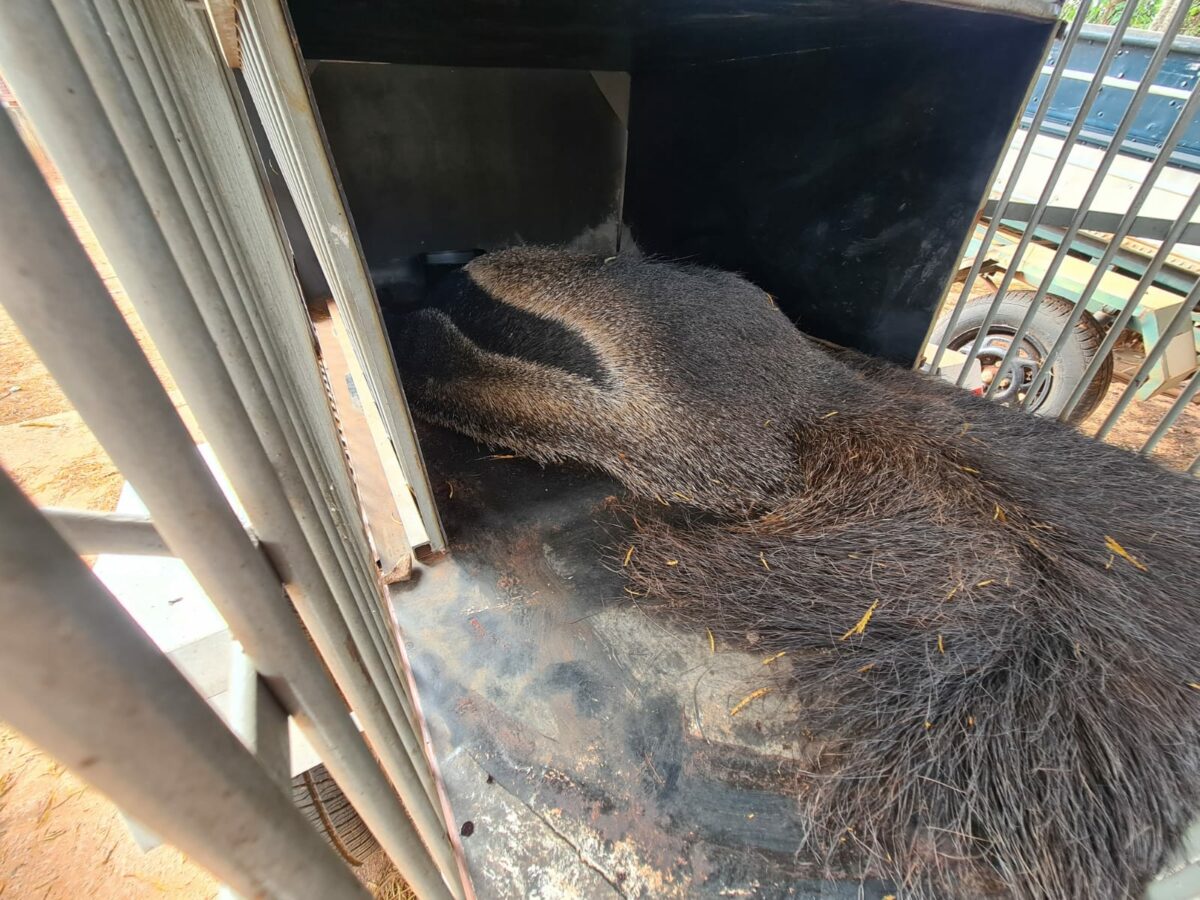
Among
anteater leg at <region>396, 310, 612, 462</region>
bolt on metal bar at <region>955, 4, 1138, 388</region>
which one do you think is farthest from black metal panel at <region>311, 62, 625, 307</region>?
bolt on metal bar at <region>955, 4, 1138, 388</region>

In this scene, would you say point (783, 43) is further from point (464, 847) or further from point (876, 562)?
point (464, 847)

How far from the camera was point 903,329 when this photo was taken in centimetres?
206

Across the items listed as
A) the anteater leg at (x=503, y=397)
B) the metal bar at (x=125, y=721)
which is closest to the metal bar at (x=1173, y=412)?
the anteater leg at (x=503, y=397)

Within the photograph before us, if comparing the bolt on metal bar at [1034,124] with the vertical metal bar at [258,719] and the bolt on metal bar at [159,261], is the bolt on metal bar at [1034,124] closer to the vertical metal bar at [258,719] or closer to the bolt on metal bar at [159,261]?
the bolt on metal bar at [159,261]

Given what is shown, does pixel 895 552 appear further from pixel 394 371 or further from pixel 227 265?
pixel 227 265

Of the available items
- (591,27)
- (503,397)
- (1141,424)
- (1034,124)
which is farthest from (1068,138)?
(1141,424)

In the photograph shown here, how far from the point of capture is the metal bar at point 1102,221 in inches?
62.6

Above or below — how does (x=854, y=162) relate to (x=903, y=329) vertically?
above

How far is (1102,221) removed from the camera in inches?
68.4

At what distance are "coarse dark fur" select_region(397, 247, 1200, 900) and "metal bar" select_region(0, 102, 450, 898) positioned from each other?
0.94 meters

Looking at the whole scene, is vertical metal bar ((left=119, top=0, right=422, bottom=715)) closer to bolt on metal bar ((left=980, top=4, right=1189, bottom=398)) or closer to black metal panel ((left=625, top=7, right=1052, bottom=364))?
black metal panel ((left=625, top=7, right=1052, bottom=364))

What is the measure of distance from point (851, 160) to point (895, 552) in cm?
150

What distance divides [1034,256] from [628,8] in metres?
2.73

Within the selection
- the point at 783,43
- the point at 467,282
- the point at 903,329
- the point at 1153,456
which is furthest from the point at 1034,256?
the point at 467,282
